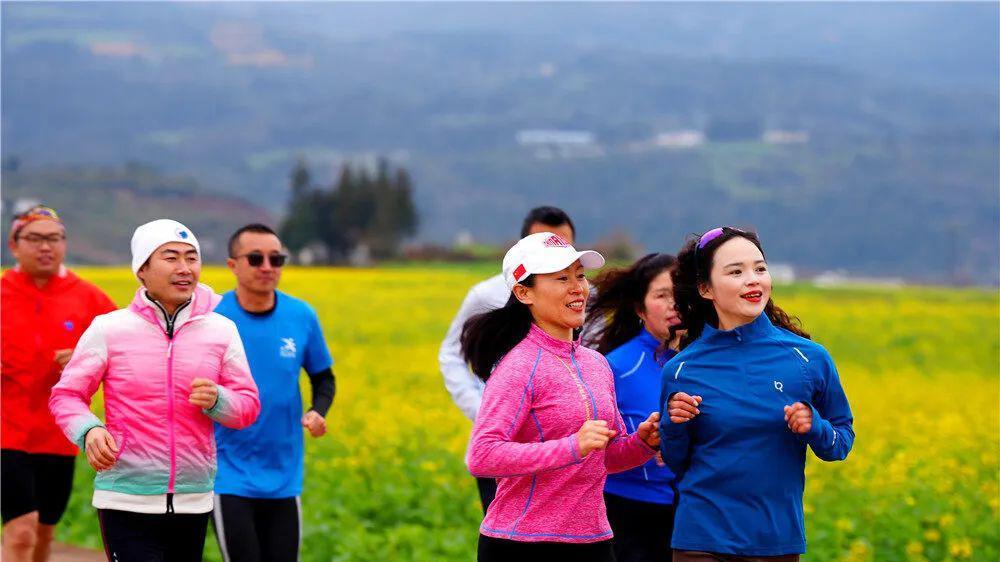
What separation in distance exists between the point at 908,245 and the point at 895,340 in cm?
16869

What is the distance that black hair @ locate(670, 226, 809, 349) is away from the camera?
5055 millimetres

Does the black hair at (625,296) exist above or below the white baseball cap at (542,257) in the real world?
below

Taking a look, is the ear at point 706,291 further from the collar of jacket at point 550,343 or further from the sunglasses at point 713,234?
the collar of jacket at point 550,343

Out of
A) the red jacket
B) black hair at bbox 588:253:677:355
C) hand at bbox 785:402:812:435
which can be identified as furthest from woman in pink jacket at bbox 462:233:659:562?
the red jacket

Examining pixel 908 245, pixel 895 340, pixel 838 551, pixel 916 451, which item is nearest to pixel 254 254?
pixel 838 551

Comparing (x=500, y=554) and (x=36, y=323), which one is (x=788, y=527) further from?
(x=36, y=323)

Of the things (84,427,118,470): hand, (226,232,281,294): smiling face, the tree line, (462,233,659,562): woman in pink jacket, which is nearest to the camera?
(462,233,659,562): woman in pink jacket

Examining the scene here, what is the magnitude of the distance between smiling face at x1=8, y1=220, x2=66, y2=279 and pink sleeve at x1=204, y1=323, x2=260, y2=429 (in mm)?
2387

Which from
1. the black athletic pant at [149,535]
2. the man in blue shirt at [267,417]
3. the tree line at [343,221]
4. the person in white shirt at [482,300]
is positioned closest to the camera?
the black athletic pant at [149,535]

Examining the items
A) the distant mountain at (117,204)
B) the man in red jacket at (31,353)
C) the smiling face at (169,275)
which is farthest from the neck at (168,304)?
the distant mountain at (117,204)

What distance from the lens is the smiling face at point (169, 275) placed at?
5668 mm

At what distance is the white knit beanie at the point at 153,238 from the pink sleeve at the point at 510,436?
152 cm

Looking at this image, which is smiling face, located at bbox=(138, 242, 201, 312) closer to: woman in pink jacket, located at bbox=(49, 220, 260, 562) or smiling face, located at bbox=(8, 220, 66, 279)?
woman in pink jacket, located at bbox=(49, 220, 260, 562)

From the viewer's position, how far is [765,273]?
4.89 metres
